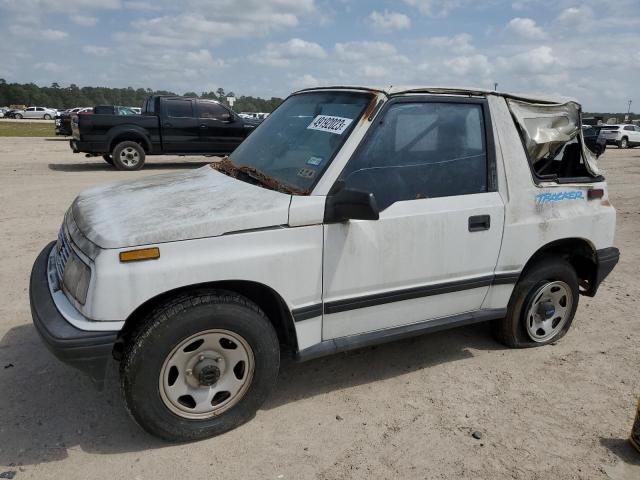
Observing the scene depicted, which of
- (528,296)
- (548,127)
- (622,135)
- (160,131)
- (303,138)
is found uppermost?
(622,135)

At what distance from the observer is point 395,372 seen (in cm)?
367

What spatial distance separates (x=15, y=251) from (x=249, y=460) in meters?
4.43

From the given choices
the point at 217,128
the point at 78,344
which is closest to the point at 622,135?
the point at 217,128

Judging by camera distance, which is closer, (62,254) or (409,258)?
(62,254)

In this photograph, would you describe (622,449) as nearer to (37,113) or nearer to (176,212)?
(176,212)

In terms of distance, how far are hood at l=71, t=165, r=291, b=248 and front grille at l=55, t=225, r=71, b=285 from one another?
159 mm

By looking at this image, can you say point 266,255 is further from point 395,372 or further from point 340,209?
point 395,372

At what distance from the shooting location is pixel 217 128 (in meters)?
13.5

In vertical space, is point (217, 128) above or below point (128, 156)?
above

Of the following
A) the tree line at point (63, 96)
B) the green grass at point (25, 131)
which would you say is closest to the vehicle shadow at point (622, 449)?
the green grass at point (25, 131)

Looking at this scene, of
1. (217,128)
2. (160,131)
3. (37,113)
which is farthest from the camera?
(37,113)

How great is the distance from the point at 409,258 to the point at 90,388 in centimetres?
221

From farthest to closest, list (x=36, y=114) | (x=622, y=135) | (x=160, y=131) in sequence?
1. (x=36, y=114)
2. (x=622, y=135)
3. (x=160, y=131)

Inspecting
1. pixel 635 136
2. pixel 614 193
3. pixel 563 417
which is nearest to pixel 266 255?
pixel 563 417
